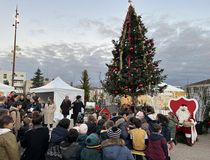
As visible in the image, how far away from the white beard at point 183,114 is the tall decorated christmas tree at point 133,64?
3563 mm

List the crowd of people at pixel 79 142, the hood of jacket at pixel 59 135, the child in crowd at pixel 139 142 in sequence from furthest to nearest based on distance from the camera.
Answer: the child in crowd at pixel 139 142 → the hood of jacket at pixel 59 135 → the crowd of people at pixel 79 142

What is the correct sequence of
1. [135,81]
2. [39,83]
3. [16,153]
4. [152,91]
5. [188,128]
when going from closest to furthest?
1. [16,153]
2. [188,128]
3. [135,81]
4. [152,91]
5. [39,83]

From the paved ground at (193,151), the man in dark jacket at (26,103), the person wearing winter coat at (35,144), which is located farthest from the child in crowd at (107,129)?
the man in dark jacket at (26,103)

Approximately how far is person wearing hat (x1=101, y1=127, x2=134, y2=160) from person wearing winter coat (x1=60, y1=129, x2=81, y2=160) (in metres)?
0.45

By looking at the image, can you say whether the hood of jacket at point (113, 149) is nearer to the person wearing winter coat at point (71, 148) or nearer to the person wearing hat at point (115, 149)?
the person wearing hat at point (115, 149)

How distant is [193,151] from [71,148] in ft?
23.2

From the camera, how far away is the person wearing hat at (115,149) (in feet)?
16.5

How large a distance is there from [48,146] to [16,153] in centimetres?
109

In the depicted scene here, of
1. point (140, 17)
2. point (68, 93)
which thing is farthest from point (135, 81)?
point (68, 93)

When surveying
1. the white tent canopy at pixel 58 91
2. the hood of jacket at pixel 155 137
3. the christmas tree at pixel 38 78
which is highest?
the christmas tree at pixel 38 78

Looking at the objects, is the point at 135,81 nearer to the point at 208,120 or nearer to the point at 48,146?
the point at 208,120

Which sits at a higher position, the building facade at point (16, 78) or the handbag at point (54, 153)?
the building facade at point (16, 78)

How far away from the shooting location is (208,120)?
16031mm

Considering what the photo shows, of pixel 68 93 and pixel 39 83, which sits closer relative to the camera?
pixel 68 93
